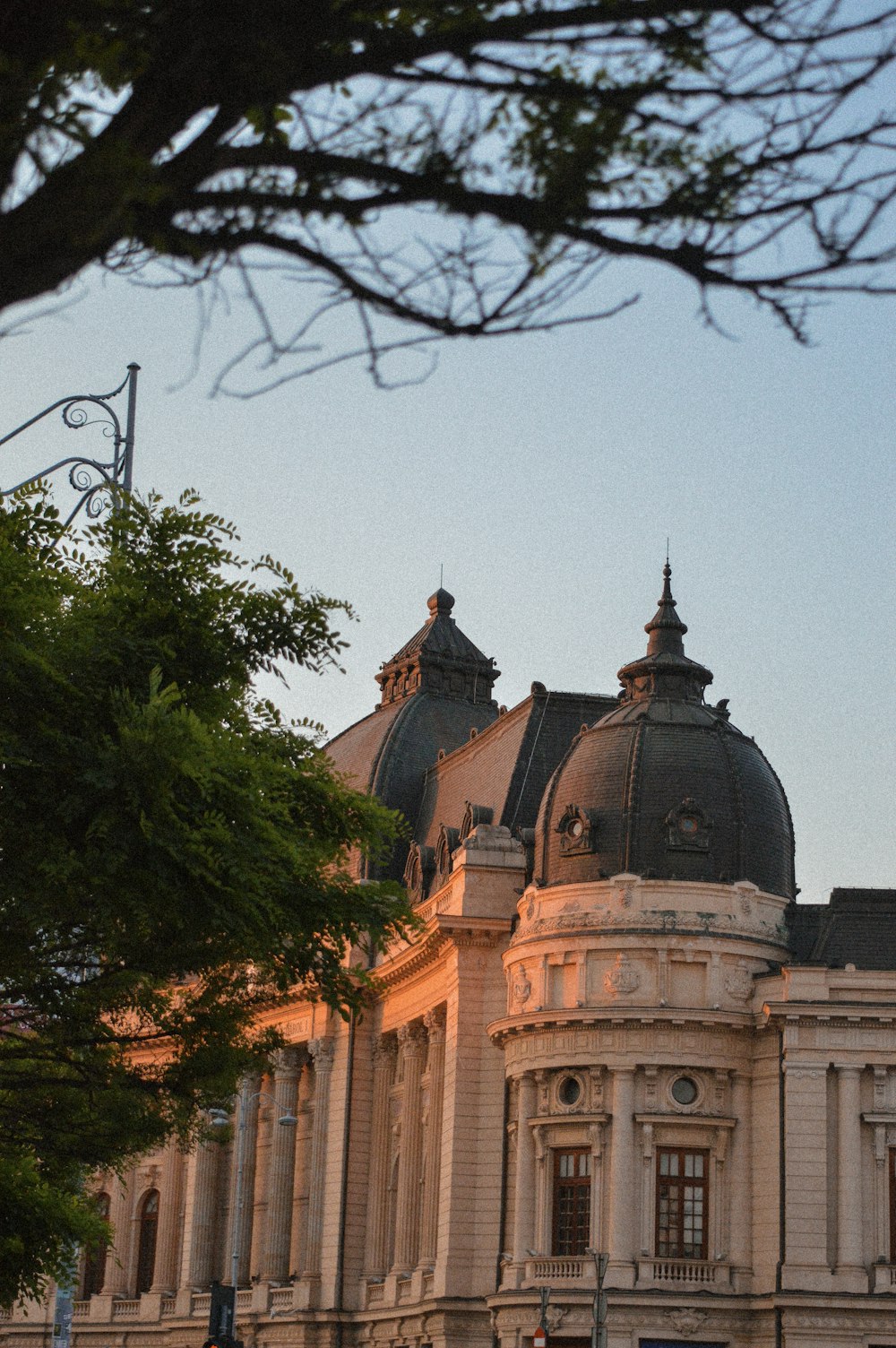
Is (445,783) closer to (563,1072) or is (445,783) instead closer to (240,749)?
(563,1072)

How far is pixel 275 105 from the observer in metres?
8.95

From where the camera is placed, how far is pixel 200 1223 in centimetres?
8088

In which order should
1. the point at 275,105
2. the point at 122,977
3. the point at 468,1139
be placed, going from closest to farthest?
the point at 275,105, the point at 122,977, the point at 468,1139

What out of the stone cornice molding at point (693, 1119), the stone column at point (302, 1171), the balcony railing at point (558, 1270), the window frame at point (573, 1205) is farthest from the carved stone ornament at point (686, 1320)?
the stone column at point (302, 1171)

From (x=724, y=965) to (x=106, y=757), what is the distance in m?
32.6

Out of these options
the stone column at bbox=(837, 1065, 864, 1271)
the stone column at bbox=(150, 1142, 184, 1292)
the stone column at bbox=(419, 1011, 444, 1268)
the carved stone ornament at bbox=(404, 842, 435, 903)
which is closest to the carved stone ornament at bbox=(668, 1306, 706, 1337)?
the stone column at bbox=(837, 1065, 864, 1271)

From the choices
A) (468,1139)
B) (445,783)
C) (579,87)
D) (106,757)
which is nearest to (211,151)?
(579,87)

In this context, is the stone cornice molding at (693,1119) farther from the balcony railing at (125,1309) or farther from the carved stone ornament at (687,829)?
the balcony railing at (125,1309)

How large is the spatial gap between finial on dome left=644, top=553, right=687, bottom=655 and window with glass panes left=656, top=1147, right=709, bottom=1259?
1342cm

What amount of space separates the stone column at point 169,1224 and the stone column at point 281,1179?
9987 mm

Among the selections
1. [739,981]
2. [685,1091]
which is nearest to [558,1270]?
[685,1091]

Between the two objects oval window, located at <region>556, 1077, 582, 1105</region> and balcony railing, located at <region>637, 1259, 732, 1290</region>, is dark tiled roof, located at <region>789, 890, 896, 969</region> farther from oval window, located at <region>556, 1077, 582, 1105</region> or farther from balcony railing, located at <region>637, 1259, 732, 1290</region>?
balcony railing, located at <region>637, 1259, 732, 1290</region>

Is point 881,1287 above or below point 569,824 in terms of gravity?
below

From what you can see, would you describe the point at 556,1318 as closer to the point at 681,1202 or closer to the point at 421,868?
the point at 681,1202
